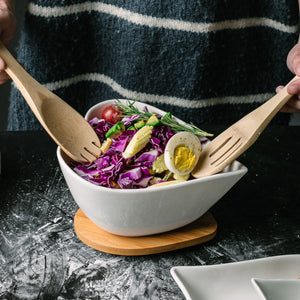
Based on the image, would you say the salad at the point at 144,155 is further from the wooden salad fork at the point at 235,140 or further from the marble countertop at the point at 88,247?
the marble countertop at the point at 88,247

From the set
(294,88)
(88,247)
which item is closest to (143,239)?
(88,247)

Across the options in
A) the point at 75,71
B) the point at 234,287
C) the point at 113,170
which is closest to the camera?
the point at 234,287

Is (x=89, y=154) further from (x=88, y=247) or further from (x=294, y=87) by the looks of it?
(x=294, y=87)

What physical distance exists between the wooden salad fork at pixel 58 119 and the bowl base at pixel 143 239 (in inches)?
5.1

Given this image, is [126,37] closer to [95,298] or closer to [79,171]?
[79,171]

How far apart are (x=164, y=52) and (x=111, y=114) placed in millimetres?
373

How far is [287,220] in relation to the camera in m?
0.97

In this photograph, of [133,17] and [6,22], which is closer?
[6,22]

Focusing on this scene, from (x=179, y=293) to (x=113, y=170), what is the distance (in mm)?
232

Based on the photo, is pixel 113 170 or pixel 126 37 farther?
pixel 126 37

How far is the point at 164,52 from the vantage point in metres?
1.33

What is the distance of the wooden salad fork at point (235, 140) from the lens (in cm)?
88

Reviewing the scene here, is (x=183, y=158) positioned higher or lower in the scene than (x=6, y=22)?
lower

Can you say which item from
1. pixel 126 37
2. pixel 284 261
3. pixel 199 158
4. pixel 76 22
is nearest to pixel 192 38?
pixel 126 37
